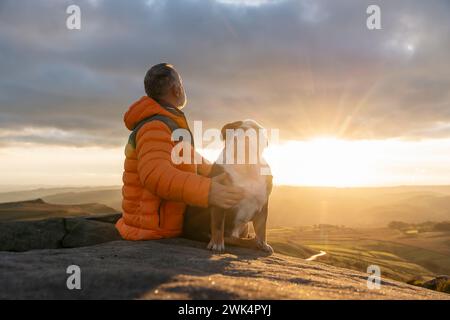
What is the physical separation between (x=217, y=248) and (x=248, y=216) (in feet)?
3.38

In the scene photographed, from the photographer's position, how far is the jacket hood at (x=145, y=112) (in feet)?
24.3

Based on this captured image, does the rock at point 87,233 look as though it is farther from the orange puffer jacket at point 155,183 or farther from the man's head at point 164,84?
the man's head at point 164,84

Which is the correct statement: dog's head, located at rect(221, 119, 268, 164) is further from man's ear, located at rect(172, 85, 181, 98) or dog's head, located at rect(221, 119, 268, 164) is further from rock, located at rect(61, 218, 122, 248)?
rock, located at rect(61, 218, 122, 248)

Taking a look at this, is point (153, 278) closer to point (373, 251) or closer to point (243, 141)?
point (243, 141)

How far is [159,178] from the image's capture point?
21.9 ft

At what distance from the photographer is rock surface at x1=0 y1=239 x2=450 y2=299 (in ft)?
12.8

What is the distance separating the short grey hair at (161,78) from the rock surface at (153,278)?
2.89 metres

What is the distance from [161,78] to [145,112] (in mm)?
723

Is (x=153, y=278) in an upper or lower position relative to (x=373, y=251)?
upper

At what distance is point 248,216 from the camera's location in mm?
8211

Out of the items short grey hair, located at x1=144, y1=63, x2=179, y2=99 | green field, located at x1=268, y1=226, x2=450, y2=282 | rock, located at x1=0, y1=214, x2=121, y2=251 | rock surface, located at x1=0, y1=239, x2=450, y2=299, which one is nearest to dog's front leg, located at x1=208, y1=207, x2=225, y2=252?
rock surface, located at x1=0, y1=239, x2=450, y2=299

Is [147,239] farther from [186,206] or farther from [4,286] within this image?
[4,286]

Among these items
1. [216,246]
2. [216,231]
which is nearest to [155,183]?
[216,231]
